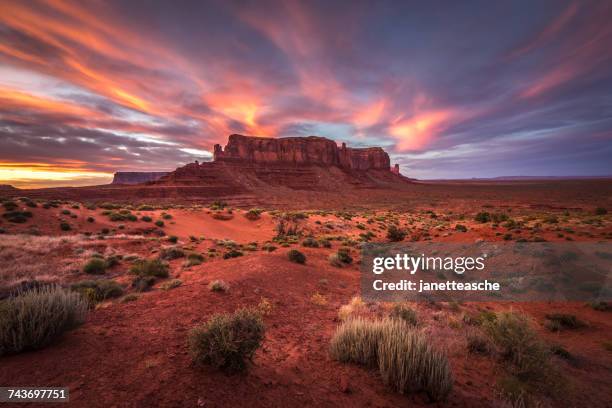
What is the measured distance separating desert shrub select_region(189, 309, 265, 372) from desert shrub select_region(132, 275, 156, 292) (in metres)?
5.42

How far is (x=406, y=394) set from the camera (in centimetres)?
357

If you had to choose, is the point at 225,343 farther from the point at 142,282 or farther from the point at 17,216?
the point at 17,216

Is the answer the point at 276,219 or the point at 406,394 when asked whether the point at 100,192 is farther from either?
the point at 406,394

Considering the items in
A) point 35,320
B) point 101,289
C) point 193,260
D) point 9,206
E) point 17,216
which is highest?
point 9,206

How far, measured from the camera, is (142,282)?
8109 millimetres

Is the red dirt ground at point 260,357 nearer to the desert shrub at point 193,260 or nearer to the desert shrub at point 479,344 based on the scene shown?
the desert shrub at point 479,344

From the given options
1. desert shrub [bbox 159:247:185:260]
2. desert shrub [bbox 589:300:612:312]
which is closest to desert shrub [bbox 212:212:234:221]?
desert shrub [bbox 159:247:185:260]

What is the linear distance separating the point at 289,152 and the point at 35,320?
136 metres

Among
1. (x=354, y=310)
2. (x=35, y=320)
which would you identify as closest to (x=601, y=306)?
(x=354, y=310)

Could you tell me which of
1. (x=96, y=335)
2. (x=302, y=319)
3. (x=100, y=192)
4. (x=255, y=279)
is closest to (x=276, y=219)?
(x=255, y=279)

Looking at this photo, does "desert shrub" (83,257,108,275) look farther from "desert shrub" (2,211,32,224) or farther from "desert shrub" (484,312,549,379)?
"desert shrub" (484,312,549,379)

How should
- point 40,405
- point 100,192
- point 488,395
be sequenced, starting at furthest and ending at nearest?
point 100,192 < point 488,395 < point 40,405

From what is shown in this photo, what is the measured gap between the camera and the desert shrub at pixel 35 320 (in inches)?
134

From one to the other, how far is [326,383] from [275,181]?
10492 centimetres
